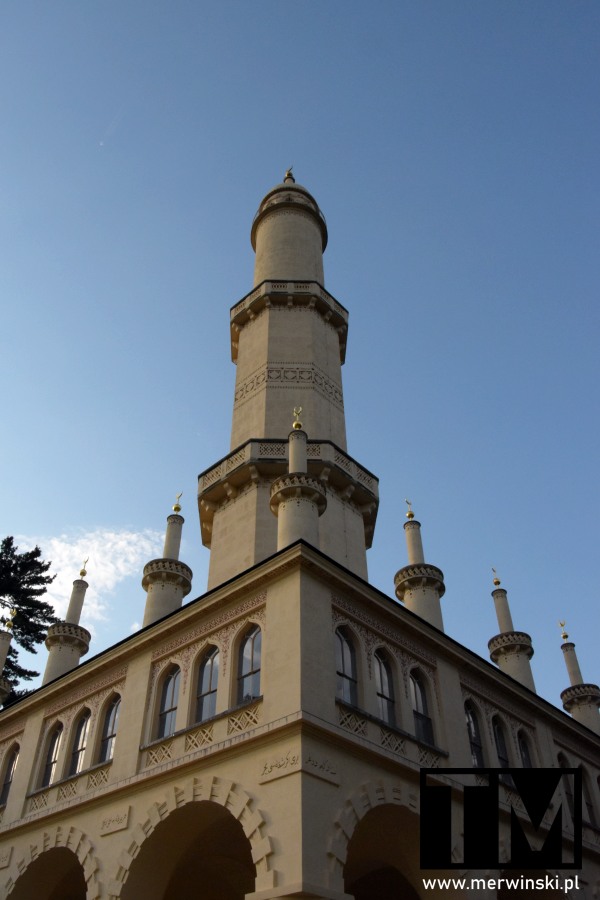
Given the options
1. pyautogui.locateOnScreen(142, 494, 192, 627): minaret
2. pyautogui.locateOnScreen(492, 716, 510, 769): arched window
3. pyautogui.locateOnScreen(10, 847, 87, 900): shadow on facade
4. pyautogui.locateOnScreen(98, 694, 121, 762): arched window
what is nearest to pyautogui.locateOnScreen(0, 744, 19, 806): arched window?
pyautogui.locateOnScreen(10, 847, 87, 900): shadow on facade

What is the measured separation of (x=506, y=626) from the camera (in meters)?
26.7

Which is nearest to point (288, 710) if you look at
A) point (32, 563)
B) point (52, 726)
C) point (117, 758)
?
point (117, 758)

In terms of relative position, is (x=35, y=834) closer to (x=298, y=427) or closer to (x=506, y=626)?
(x=298, y=427)

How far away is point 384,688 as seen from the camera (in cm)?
1733

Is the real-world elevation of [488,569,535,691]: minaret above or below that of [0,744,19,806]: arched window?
above

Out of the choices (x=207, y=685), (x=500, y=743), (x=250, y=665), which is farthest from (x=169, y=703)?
(x=500, y=743)

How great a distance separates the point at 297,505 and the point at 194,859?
884 centimetres

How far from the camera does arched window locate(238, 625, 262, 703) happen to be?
52.6ft

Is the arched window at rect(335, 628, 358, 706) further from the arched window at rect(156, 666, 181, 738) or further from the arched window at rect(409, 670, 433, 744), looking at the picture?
the arched window at rect(156, 666, 181, 738)

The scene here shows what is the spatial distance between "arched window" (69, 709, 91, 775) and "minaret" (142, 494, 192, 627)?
3814mm

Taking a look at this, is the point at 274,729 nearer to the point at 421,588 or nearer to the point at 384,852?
the point at 384,852

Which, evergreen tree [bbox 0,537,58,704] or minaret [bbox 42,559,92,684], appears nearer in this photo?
minaret [bbox 42,559,92,684]

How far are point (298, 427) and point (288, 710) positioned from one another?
835 cm

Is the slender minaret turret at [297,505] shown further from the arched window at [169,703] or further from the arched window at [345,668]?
the arched window at [169,703]
